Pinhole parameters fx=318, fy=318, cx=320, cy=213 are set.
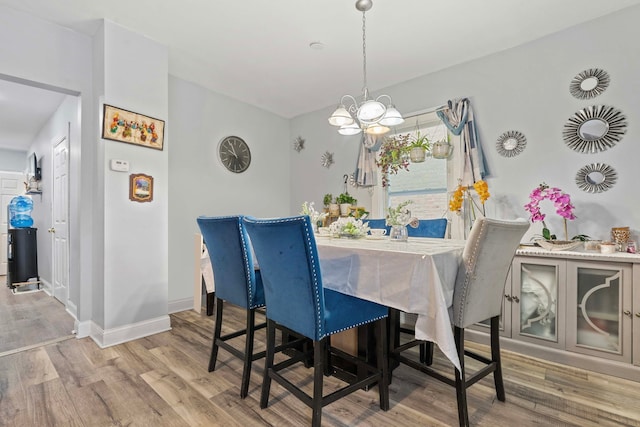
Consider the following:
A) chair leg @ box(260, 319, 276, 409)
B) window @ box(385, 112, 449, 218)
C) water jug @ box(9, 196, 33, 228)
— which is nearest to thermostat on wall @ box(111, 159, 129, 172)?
chair leg @ box(260, 319, 276, 409)

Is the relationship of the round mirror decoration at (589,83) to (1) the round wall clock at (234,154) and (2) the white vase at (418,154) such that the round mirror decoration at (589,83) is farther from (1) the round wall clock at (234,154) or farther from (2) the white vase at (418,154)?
(1) the round wall clock at (234,154)

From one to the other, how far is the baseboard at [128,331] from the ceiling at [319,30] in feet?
8.41

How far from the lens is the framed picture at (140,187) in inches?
110

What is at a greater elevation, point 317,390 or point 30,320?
point 317,390

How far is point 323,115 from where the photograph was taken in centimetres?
461

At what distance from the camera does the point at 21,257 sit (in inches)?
185

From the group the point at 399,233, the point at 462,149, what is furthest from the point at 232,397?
the point at 462,149

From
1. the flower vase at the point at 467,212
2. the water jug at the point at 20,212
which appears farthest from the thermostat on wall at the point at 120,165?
the water jug at the point at 20,212

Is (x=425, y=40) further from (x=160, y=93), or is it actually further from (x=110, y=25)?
(x=110, y=25)

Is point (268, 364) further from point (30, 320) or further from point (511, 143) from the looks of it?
point (30, 320)

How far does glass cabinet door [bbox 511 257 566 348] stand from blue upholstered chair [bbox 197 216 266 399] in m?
1.96

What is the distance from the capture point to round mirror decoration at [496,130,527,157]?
2932 millimetres

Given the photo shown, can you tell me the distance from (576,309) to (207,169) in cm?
387

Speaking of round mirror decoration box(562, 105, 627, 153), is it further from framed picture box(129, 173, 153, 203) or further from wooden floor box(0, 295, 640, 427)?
framed picture box(129, 173, 153, 203)
